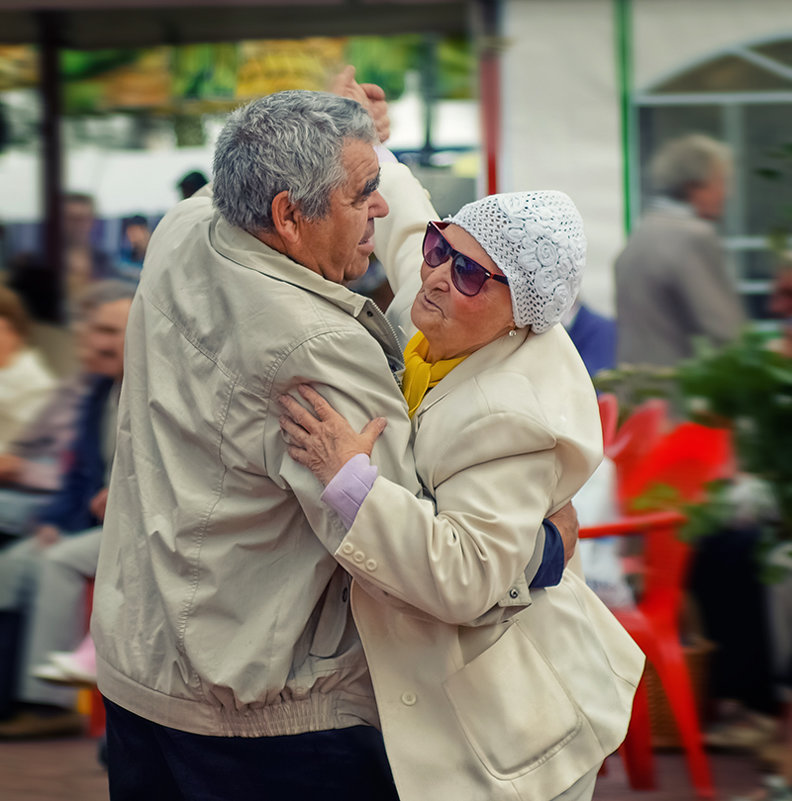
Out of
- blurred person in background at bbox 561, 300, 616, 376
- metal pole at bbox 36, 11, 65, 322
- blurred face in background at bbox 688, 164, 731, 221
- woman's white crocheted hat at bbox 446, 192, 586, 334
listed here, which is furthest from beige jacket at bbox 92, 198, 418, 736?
metal pole at bbox 36, 11, 65, 322

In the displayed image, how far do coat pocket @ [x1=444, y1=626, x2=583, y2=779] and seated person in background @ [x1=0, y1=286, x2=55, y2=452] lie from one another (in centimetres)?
332

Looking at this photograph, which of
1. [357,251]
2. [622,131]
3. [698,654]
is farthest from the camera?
[622,131]

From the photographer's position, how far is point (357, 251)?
2.09m

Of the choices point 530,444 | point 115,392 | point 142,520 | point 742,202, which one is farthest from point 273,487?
point 742,202

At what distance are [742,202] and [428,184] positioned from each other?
1774mm

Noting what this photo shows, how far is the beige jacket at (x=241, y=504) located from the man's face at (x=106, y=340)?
253cm

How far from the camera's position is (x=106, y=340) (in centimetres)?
456

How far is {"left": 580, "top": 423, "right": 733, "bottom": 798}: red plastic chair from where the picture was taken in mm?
4156

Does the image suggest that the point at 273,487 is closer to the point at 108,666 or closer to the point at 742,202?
the point at 108,666

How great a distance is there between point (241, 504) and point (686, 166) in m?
4.15

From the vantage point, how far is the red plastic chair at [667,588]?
416 cm

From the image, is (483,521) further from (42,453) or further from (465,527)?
(42,453)

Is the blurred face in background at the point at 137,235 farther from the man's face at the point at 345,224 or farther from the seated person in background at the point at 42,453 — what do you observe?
the man's face at the point at 345,224

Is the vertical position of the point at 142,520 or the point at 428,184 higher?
the point at 428,184
